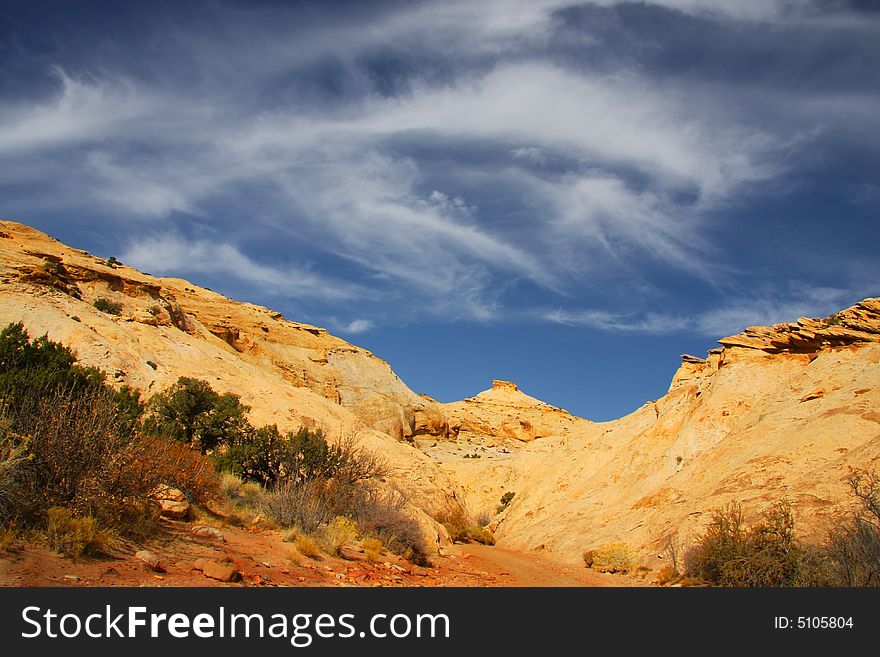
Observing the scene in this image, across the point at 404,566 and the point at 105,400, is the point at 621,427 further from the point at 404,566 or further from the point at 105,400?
the point at 105,400

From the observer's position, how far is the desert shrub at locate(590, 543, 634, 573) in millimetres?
17344

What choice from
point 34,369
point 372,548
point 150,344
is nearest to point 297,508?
point 372,548

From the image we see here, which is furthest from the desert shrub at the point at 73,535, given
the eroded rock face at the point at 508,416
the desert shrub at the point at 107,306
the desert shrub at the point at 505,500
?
the eroded rock face at the point at 508,416

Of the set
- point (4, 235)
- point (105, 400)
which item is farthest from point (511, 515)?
point (4, 235)

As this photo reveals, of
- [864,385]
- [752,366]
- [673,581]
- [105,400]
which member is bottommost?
[673,581]

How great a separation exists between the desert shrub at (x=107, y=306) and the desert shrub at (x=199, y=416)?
1104cm

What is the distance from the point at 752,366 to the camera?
23.8 metres

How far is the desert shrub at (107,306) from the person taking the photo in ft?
97.7

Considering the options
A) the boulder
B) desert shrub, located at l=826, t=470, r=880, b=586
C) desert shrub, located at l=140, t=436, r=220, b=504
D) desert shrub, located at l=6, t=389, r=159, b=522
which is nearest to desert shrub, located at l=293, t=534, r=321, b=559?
desert shrub, located at l=140, t=436, r=220, b=504

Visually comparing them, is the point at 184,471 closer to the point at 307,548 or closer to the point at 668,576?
the point at 307,548

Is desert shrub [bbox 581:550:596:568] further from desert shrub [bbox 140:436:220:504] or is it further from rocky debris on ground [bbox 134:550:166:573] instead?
rocky debris on ground [bbox 134:550:166:573]

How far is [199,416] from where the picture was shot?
2088 centimetres

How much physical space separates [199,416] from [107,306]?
13.1 metres

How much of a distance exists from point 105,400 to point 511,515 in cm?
2440
